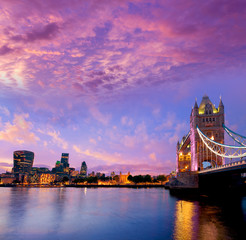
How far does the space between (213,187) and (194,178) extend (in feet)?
21.1

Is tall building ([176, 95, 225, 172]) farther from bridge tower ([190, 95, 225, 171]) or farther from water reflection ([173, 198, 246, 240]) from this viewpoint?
water reflection ([173, 198, 246, 240])

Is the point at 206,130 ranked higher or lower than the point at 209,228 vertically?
higher

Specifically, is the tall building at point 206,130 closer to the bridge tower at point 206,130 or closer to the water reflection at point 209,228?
the bridge tower at point 206,130

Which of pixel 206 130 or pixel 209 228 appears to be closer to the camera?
pixel 209 228

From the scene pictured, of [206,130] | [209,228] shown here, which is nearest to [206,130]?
[206,130]

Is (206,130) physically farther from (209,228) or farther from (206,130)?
(209,228)

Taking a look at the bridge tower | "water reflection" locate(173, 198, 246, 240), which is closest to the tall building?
the bridge tower

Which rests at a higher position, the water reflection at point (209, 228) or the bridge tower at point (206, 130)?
the bridge tower at point (206, 130)

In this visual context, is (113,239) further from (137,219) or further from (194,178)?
(194,178)

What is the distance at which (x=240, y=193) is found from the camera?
261 ft

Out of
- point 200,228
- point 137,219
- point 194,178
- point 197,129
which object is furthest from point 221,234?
point 197,129

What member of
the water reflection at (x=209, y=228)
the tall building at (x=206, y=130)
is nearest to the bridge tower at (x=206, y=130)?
the tall building at (x=206, y=130)

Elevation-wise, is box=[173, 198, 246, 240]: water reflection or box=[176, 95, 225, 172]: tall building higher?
box=[176, 95, 225, 172]: tall building

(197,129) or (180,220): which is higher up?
(197,129)
